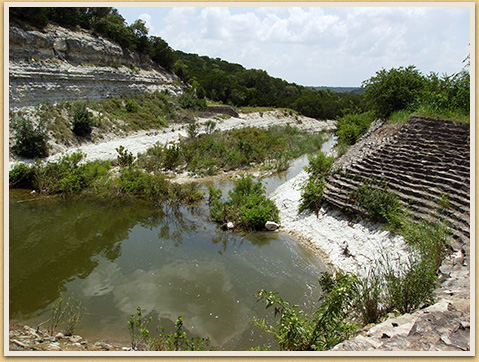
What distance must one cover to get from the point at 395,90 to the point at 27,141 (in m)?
19.0

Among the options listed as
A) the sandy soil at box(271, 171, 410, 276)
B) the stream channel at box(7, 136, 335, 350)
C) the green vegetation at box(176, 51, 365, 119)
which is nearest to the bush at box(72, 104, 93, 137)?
the stream channel at box(7, 136, 335, 350)

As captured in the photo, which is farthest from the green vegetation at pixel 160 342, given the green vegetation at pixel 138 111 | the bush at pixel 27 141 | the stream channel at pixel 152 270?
the green vegetation at pixel 138 111

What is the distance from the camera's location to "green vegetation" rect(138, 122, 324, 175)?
17.4m

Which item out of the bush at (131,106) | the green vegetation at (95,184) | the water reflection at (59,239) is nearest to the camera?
the water reflection at (59,239)

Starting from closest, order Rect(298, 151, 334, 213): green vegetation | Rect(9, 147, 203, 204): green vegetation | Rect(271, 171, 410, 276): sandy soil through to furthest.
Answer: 1. Rect(271, 171, 410, 276): sandy soil
2. Rect(298, 151, 334, 213): green vegetation
3. Rect(9, 147, 203, 204): green vegetation

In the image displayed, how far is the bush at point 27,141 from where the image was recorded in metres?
15.7

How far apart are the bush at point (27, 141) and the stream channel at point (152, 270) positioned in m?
4.94

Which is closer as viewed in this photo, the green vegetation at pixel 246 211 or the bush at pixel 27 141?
the green vegetation at pixel 246 211

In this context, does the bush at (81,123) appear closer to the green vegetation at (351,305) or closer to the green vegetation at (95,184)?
the green vegetation at (95,184)

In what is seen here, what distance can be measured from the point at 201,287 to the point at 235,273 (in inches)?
40.2

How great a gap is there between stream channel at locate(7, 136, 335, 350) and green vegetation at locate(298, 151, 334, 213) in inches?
65.4

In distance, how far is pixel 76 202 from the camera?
12570mm

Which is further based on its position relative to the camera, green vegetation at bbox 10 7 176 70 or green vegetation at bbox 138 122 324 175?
green vegetation at bbox 10 7 176 70

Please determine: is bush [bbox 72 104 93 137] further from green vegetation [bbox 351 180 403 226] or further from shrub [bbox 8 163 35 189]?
green vegetation [bbox 351 180 403 226]
